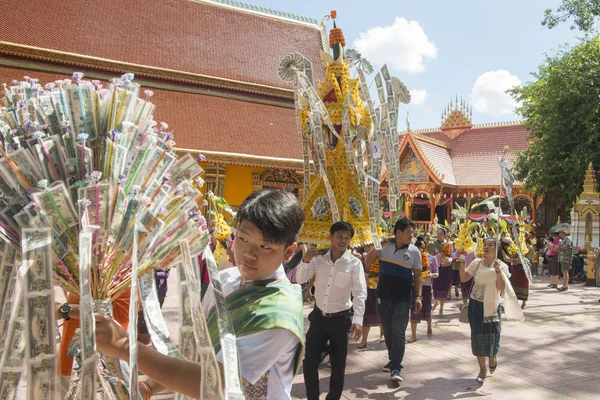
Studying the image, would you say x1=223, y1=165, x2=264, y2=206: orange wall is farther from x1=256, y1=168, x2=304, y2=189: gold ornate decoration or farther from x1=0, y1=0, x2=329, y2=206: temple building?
x1=256, y1=168, x2=304, y2=189: gold ornate decoration

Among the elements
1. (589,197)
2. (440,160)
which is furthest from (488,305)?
(440,160)

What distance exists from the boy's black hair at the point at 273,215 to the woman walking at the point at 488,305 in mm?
3838

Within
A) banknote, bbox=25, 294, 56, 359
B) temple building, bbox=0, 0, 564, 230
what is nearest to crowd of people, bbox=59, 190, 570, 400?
banknote, bbox=25, 294, 56, 359

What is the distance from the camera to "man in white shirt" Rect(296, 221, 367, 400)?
382cm

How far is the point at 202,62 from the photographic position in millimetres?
13758

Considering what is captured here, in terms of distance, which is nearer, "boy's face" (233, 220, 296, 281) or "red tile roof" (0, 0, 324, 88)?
"boy's face" (233, 220, 296, 281)

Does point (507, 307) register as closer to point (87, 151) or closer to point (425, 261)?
point (425, 261)

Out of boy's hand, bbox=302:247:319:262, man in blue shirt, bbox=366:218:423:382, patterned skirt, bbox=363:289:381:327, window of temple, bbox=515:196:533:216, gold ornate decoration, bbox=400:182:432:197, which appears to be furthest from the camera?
gold ornate decoration, bbox=400:182:432:197

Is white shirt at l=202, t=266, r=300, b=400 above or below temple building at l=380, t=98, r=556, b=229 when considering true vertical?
below

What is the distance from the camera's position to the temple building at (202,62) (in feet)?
38.0

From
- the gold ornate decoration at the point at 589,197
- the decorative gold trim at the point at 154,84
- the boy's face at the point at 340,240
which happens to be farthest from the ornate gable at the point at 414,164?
the boy's face at the point at 340,240

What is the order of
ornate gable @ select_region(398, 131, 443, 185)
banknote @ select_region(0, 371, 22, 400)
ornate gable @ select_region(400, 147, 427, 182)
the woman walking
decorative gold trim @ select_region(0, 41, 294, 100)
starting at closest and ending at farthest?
banknote @ select_region(0, 371, 22, 400) → the woman walking → decorative gold trim @ select_region(0, 41, 294, 100) → ornate gable @ select_region(398, 131, 443, 185) → ornate gable @ select_region(400, 147, 427, 182)

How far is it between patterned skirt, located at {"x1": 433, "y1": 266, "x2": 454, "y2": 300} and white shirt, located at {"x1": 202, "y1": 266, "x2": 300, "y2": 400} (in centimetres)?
740

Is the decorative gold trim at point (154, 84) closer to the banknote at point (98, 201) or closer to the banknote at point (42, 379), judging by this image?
the banknote at point (98, 201)
